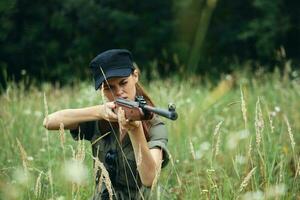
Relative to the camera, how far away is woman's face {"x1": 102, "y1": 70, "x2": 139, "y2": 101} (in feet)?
8.00

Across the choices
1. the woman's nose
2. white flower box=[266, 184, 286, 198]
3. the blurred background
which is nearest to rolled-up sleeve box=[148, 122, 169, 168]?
the woman's nose

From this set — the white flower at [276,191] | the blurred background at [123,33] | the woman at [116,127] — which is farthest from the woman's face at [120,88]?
the blurred background at [123,33]

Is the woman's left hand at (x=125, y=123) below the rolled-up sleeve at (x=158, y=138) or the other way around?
the other way around

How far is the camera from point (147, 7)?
17.5 m

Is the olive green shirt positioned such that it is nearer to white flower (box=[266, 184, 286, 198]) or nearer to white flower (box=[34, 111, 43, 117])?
white flower (box=[266, 184, 286, 198])

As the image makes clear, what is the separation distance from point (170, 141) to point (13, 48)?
504 inches

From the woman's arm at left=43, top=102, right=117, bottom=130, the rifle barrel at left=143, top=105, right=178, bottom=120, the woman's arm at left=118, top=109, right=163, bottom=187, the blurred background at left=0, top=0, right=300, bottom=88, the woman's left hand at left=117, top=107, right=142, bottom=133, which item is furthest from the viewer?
the blurred background at left=0, top=0, right=300, bottom=88

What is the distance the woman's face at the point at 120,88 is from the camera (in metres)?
2.44

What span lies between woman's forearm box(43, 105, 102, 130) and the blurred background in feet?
42.3

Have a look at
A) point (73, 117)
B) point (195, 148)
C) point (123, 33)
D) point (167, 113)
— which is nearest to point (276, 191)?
point (167, 113)

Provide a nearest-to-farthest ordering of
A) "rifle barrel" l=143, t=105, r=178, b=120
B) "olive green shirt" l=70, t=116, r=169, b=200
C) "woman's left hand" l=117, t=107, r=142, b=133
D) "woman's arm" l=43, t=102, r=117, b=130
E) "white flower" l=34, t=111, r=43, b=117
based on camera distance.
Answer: "rifle barrel" l=143, t=105, r=178, b=120 → "woman's left hand" l=117, t=107, r=142, b=133 → "woman's arm" l=43, t=102, r=117, b=130 → "olive green shirt" l=70, t=116, r=169, b=200 → "white flower" l=34, t=111, r=43, b=117

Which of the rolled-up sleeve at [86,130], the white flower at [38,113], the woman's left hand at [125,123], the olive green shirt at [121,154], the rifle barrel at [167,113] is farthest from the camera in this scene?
the white flower at [38,113]

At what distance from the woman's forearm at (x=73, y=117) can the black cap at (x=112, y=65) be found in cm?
12

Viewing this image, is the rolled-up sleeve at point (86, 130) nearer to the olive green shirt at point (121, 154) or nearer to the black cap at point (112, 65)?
the olive green shirt at point (121, 154)
